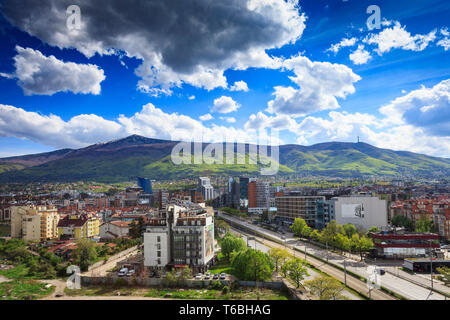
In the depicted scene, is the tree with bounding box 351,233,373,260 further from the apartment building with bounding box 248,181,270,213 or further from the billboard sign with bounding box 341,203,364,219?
the apartment building with bounding box 248,181,270,213

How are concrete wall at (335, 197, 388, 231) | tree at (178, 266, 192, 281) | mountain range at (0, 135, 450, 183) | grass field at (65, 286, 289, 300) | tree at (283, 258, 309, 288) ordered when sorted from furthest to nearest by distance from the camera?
mountain range at (0, 135, 450, 183) → concrete wall at (335, 197, 388, 231) → tree at (178, 266, 192, 281) → tree at (283, 258, 309, 288) → grass field at (65, 286, 289, 300)

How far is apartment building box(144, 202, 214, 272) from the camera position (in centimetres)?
1277

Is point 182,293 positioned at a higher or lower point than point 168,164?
lower

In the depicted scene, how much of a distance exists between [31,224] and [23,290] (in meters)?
10.3

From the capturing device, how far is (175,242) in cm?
1303

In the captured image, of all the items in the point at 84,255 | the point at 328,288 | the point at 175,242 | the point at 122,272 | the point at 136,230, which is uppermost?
the point at 175,242

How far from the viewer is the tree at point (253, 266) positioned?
10.9 m

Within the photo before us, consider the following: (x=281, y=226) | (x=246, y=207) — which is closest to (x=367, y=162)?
(x=246, y=207)

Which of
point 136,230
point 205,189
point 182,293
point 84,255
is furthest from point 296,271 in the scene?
point 205,189

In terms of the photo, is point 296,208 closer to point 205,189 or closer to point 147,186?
point 205,189

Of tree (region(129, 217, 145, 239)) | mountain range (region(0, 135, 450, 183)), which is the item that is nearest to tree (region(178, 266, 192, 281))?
tree (region(129, 217, 145, 239))

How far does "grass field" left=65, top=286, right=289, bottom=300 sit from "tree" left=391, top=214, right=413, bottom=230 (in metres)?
14.4

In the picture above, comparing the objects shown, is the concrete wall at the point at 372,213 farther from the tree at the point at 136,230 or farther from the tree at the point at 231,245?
the tree at the point at 136,230
